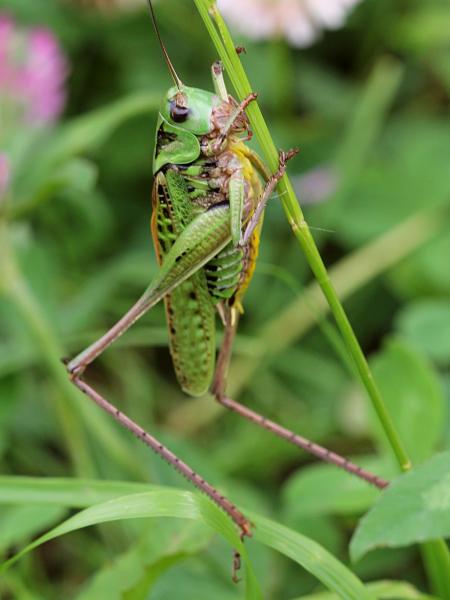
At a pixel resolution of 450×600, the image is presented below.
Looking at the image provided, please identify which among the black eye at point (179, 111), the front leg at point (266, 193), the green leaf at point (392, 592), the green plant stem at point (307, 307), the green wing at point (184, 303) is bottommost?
the green plant stem at point (307, 307)

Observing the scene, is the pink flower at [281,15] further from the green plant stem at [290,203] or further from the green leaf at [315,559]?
the green leaf at [315,559]

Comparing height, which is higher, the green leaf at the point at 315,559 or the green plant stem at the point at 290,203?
the green plant stem at the point at 290,203

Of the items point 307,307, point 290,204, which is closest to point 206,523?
point 290,204

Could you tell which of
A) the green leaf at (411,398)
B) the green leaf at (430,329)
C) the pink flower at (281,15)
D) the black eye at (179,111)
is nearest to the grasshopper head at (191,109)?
the black eye at (179,111)

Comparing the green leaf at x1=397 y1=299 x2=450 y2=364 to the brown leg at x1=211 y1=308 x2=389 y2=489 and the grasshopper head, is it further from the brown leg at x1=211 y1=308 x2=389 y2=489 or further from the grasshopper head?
the grasshopper head

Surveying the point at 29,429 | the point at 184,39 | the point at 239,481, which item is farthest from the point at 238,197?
the point at 184,39

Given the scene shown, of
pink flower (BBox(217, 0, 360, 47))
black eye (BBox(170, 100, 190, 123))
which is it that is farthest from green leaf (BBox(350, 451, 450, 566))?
pink flower (BBox(217, 0, 360, 47))

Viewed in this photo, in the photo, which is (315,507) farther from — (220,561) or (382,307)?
(382,307)
